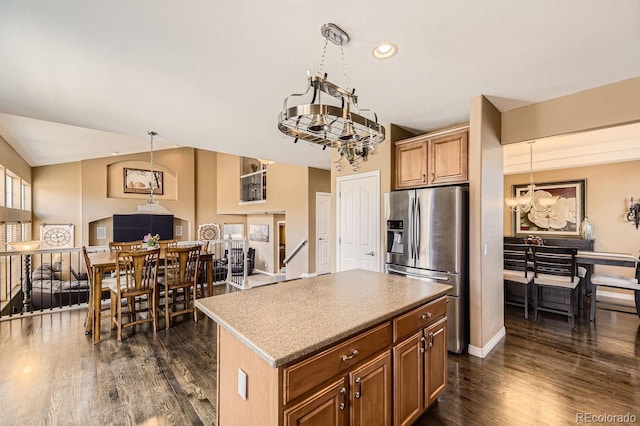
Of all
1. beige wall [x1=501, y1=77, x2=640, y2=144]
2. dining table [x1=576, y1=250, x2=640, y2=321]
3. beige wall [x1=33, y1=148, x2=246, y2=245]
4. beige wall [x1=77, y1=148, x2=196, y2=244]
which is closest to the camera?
beige wall [x1=501, y1=77, x2=640, y2=144]

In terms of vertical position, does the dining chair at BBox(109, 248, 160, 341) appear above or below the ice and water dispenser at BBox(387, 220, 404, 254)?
below

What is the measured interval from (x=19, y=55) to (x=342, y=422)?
3.39 meters

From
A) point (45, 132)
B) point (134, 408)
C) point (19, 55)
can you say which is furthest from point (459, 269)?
point (45, 132)

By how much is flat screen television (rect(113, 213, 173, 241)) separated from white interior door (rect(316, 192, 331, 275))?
6025 mm

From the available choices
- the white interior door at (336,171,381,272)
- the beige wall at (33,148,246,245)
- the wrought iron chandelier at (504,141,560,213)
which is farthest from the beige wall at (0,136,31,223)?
the wrought iron chandelier at (504,141,560,213)

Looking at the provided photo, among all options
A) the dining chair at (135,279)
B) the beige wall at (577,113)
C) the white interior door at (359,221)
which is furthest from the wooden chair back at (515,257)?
the dining chair at (135,279)

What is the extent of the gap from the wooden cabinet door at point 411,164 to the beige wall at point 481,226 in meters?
0.60

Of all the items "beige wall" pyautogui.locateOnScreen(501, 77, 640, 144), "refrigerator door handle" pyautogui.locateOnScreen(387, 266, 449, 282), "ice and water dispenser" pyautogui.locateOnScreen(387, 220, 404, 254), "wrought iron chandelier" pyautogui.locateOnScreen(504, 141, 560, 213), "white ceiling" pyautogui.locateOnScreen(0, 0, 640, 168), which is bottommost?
"refrigerator door handle" pyautogui.locateOnScreen(387, 266, 449, 282)

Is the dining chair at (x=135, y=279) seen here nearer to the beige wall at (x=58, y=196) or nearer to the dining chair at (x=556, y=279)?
the dining chair at (x=556, y=279)

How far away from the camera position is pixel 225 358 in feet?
4.94

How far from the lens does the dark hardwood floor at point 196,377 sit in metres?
2.00

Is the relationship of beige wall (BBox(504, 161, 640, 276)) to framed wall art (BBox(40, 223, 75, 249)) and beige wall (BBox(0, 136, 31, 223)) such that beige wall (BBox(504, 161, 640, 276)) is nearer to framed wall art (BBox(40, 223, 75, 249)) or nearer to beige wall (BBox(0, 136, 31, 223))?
beige wall (BBox(0, 136, 31, 223))

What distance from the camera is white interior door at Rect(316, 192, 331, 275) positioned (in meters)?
6.88

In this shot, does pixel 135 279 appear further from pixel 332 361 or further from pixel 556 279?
pixel 556 279
